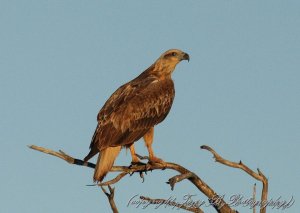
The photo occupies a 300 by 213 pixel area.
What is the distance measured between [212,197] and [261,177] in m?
0.92

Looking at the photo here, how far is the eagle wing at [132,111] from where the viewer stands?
39.9ft

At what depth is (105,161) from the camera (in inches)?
442

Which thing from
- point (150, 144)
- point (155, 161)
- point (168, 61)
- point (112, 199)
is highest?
point (168, 61)

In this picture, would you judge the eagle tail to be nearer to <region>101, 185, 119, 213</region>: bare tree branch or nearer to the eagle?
the eagle

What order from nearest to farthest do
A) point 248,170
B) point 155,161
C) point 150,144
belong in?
point 248,170 < point 155,161 < point 150,144

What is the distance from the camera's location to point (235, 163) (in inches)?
369

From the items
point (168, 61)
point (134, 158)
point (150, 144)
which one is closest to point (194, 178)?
point (134, 158)

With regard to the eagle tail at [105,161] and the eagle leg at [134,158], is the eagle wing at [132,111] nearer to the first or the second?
the eagle tail at [105,161]

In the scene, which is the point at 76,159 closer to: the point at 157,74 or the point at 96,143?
the point at 96,143

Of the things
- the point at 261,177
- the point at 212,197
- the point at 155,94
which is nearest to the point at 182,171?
the point at 212,197

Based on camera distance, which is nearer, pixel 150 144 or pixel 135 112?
pixel 150 144

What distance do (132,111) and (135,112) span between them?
73 mm

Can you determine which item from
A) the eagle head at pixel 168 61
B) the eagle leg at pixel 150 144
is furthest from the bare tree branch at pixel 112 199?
the eagle head at pixel 168 61

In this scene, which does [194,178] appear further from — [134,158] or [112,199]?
[134,158]
